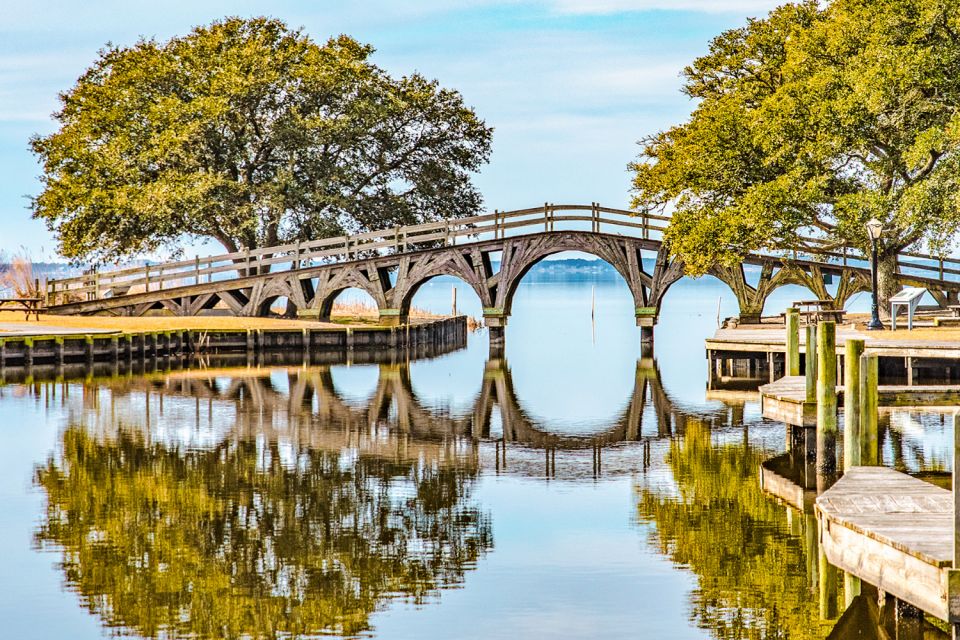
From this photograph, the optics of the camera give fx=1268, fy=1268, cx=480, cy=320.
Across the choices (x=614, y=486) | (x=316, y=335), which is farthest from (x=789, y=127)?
(x=614, y=486)

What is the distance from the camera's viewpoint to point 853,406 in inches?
549

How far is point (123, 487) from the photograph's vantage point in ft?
56.9

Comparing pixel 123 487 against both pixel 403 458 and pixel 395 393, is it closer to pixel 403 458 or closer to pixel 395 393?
pixel 403 458

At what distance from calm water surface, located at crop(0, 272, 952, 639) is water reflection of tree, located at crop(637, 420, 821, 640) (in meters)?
0.04

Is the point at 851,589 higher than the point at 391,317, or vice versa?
the point at 391,317

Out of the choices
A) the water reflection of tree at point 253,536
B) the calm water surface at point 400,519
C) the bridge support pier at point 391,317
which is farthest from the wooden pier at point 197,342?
the water reflection of tree at point 253,536

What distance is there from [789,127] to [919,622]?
28.3 metres

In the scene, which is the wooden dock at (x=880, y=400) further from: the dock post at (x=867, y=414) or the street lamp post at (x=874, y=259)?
the street lamp post at (x=874, y=259)

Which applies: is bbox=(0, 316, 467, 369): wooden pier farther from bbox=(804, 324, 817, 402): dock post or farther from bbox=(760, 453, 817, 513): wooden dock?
bbox=(804, 324, 817, 402): dock post

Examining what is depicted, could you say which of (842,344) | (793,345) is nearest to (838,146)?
(842,344)

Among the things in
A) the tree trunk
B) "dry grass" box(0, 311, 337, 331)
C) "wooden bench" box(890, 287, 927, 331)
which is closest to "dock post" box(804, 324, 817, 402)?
"wooden bench" box(890, 287, 927, 331)

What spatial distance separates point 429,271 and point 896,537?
3966cm

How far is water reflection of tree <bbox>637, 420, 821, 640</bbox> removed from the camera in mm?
11188

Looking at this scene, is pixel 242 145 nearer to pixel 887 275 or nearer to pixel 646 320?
pixel 646 320
